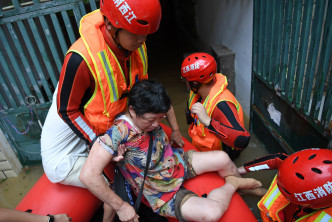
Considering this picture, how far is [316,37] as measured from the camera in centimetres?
188

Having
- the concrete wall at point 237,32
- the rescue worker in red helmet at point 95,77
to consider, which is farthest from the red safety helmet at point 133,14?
the concrete wall at point 237,32

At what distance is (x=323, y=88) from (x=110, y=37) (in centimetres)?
179

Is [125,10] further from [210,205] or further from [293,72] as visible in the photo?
[293,72]

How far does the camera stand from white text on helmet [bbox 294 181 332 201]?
129cm

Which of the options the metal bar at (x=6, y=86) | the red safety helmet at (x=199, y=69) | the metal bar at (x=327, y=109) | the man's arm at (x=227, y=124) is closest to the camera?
the metal bar at (x=327, y=109)

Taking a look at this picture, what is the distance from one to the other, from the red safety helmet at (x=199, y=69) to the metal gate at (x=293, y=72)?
0.78m

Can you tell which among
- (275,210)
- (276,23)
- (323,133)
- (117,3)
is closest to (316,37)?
(276,23)

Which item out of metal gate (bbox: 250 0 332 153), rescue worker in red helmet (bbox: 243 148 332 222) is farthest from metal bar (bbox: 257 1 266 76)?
rescue worker in red helmet (bbox: 243 148 332 222)

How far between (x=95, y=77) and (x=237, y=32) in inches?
115

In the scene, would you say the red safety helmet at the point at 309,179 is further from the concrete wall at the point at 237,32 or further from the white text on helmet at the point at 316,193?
the concrete wall at the point at 237,32

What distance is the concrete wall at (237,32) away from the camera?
346cm

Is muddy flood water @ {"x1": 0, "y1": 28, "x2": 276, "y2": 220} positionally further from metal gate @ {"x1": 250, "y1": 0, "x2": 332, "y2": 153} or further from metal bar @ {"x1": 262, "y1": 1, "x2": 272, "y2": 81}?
metal bar @ {"x1": 262, "y1": 1, "x2": 272, "y2": 81}

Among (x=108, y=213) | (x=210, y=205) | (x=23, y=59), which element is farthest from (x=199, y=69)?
(x=23, y=59)

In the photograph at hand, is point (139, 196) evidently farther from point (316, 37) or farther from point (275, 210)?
point (316, 37)
